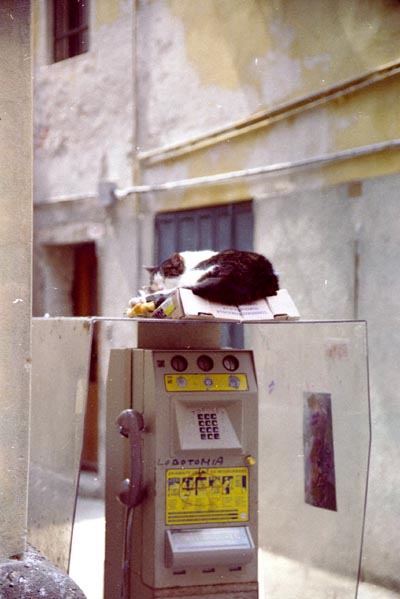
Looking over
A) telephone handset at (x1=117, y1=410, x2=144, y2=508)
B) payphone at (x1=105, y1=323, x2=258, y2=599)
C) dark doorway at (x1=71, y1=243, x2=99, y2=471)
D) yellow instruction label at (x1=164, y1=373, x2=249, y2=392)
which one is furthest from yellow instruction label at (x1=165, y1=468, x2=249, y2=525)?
dark doorway at (x1=71, y1=243, x2=99, y2=471)

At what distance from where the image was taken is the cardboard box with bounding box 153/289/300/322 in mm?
3674

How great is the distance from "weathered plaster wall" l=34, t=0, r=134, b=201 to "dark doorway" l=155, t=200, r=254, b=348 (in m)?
0.69

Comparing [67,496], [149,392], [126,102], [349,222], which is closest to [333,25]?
[349,222]

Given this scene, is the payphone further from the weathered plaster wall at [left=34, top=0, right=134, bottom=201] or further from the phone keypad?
the weathered plaster wall at [left=34, top=0, right=134, bottom=201]

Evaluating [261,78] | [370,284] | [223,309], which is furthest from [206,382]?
[261,78]

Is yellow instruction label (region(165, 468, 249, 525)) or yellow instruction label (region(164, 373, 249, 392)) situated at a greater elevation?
yellow instruction label (region(164, 373, 249, 392))

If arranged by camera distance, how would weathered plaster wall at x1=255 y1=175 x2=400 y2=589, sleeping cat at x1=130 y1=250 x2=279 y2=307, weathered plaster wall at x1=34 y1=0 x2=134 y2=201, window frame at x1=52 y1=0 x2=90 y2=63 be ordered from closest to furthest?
sleeping cat at x1=130 y1=250 x2=279 y2=307, weathered plaster wall at x1=255 y1=175 x2=400 y2=589, window frame at x1=52 y1=0 x2=90 y2=63, weathered plaster wall at x1=34 y1=0 x2=134 y2=201

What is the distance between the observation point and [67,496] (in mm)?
3689

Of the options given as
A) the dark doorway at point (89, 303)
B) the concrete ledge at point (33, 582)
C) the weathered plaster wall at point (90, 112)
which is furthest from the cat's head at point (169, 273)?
the dark doorway at point (89, 303)

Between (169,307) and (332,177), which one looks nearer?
(169,307)

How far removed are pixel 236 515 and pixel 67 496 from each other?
2.26 feet

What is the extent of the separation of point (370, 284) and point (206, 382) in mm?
1924

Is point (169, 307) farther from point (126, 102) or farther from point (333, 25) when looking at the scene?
point (126, 102)

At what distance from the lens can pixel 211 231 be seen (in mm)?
6543
